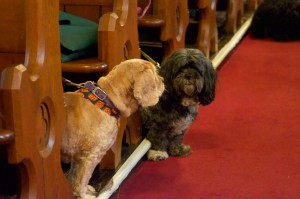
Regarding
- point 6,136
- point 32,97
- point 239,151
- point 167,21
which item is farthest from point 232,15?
point 6,136

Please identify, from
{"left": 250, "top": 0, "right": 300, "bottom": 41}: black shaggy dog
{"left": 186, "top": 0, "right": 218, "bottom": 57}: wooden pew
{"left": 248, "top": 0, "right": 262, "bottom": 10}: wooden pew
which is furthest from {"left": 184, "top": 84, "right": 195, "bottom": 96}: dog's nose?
{"left": 248, "top": 0, "right": 262, "bottom": 10}: wooden pew

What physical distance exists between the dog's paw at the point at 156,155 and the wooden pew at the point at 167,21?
690mm

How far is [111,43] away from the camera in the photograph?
2369 millimetres

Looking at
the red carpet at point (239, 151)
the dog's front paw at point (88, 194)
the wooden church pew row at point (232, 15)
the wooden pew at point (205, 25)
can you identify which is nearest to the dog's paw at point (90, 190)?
the dog's front paw at point (88, 194)

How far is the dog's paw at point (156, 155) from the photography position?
2.85 m

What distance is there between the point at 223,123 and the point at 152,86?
53.7 inches

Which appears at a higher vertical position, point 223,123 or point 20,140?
point 20,140

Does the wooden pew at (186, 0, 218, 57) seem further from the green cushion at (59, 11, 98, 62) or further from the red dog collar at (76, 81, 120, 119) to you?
the red dog collar at (76, 81, 120, 119)

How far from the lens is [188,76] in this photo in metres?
2.65

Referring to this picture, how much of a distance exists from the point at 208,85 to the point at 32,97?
1223 millimetres

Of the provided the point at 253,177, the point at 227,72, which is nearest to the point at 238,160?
the point at 253,177

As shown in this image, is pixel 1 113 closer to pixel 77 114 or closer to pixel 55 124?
pixel 55 124

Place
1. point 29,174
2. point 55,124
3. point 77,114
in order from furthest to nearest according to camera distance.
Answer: point 77,114, point 55,124, point 29,174

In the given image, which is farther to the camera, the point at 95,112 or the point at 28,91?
the point at 95,112
